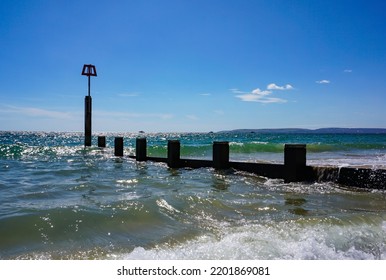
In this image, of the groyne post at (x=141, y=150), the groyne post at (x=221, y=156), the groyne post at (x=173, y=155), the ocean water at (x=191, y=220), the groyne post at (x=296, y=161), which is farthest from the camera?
the groyne post at (x=141, y=150)

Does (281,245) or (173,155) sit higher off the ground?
(173,155)

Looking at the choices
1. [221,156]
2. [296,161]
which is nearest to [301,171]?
[296,161]

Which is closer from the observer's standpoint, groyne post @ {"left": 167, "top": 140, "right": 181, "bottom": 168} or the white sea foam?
the white sea foam

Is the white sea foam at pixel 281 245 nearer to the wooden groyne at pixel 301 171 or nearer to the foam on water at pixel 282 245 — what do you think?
the foam on water at pixel 282 245

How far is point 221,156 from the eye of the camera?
33.1 feet

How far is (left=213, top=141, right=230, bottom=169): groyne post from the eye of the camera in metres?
10.1

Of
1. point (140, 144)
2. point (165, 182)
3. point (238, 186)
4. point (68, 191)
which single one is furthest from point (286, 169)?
point (140, 144)

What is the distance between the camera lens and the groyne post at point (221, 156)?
33.1 ft

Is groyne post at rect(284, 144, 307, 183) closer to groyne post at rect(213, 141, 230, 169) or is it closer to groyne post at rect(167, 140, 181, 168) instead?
groyne post at rect(213, 141, 230, 169)

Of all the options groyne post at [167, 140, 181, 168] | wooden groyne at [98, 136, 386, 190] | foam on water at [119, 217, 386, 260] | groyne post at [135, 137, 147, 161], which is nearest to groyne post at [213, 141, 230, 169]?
wooden groyne at [98, 136, 386, 190]

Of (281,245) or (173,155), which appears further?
(173,155)

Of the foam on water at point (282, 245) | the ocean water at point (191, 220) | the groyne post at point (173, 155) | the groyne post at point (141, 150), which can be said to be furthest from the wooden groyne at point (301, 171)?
the groyne post at point (141, 150)

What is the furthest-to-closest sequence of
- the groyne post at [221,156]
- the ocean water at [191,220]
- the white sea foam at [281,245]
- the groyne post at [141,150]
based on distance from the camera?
the groyne post at [141,150] → the groyne post at [221,156] → the ocean water at [191,220] → the white sea foam at [281,245]

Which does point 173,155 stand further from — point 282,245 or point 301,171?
point 282,245
